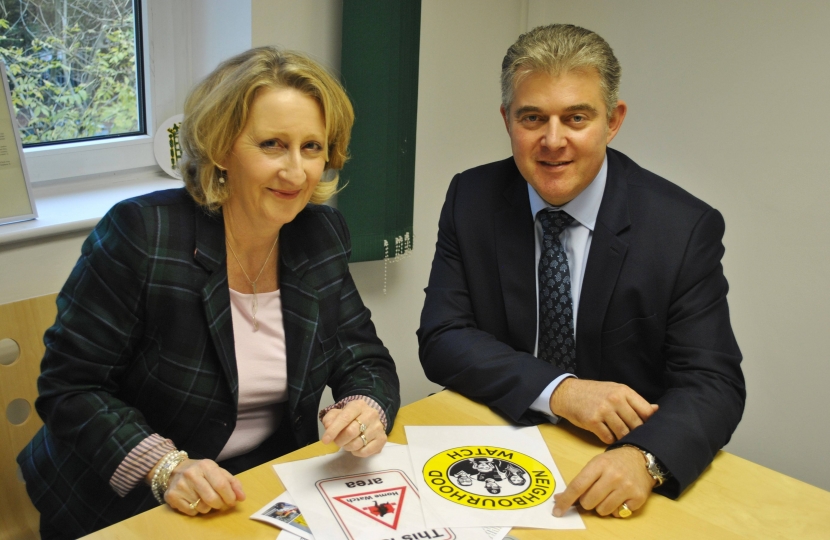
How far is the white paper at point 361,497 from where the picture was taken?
1.21 meters

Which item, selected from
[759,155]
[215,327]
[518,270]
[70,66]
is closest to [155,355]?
[215,327]

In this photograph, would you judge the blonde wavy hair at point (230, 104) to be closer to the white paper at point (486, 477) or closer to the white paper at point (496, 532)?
the white paper at point (486, 477)

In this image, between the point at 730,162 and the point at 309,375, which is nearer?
the point at 309,375

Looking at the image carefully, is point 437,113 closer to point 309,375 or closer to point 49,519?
point 309,375

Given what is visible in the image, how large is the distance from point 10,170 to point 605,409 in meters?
1.65

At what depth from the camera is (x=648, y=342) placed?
178 centimetres

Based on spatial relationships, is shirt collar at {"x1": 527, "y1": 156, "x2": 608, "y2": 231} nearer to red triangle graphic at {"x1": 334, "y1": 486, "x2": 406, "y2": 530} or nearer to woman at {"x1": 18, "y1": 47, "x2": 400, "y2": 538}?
woman at {"x1": 18, "y1": 47, "x2": 400, "y2": 538}

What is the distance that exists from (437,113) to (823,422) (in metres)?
1.76

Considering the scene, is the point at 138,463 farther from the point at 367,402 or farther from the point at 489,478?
the point at 489,478

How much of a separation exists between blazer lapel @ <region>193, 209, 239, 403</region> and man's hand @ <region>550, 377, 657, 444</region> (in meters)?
0.66

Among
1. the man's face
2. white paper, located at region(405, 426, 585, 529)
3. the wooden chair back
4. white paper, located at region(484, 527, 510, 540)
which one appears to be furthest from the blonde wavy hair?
white paper, located at region(484, 527, 510, 540)

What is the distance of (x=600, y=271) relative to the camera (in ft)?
5.83

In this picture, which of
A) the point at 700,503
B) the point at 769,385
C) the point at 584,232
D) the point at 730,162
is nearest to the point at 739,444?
the point at 769,385

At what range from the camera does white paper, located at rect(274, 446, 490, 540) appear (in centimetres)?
121
